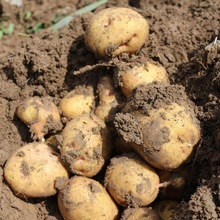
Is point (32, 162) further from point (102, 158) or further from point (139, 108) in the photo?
point (139, 108)

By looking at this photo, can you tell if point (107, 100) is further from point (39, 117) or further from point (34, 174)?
point (34, 174)

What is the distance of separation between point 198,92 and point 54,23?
1391 millimetres

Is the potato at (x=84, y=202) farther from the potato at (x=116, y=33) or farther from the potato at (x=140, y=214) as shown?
the potato at (x=116, y=33)

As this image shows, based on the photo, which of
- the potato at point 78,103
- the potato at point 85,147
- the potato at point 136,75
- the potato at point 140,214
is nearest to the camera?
the potato at point 140,214

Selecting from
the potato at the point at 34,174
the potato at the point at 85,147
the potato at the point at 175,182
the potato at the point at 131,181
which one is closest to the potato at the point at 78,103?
the potato at the point at 85,147

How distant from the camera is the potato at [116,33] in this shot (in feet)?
7.33

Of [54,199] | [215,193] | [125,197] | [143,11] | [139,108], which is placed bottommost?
[54,199]

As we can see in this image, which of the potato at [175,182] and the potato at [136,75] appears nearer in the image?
the potato at [175,182]

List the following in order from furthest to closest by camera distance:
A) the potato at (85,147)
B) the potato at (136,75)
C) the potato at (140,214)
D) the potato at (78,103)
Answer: the potato at (78,103), the potato at (136,75), the potato at (85,147), the potato at (140,214)

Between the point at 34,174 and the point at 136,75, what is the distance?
0.69 m

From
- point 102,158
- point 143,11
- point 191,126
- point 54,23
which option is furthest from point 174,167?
point 54,23

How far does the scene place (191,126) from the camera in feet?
6.34

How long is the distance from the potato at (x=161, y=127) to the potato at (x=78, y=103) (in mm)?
386

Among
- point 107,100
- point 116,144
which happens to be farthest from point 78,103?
point 116,144
